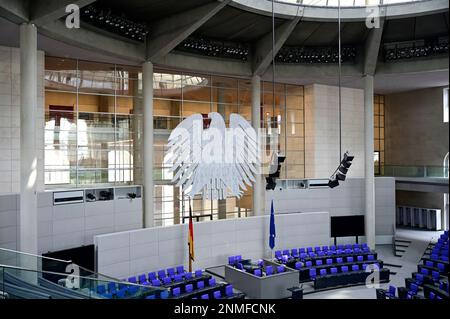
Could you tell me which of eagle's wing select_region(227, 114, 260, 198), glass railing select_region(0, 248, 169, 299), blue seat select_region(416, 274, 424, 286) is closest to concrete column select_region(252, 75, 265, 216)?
eagle's wing select_region(227, 114, 260, 198)

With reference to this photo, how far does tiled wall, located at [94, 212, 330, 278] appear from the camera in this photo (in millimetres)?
14383

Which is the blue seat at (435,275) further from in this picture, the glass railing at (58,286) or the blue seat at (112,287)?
the blue seat at (112,287)

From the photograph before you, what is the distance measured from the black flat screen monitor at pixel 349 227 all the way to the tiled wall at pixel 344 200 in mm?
609

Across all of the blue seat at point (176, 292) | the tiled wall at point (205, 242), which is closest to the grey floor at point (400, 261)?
the tiled wall at point (205, 242)

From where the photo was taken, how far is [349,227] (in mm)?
20594

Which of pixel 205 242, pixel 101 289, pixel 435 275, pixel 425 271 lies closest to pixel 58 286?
pixel 101 289

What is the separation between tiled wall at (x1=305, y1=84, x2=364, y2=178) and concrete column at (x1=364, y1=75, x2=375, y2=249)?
2387 millimetres

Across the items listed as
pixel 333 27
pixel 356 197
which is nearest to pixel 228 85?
pixel 333 27

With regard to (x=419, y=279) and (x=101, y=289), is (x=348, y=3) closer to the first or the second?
(x=419, y=279)

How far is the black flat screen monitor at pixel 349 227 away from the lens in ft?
67.6

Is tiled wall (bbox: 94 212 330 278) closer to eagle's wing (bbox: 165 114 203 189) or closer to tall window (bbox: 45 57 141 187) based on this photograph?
eagle's wing (bbox: 165 114 203 189)

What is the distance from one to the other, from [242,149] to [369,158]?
305 inches

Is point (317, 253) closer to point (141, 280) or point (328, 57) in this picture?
point (141, 280)
